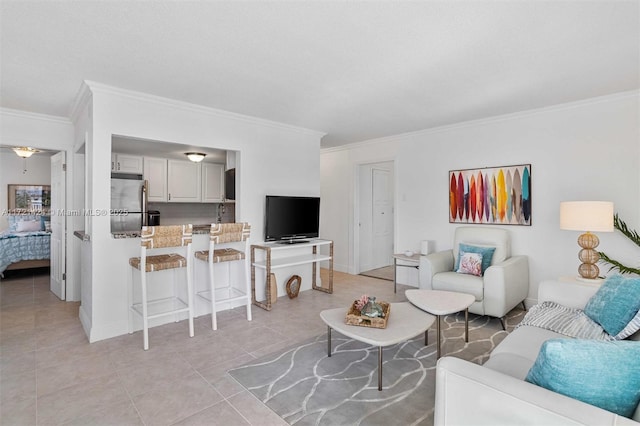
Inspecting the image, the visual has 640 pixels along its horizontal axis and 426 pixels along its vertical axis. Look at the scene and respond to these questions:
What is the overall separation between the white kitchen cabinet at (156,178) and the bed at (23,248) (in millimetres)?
1993

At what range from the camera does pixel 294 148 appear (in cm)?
482

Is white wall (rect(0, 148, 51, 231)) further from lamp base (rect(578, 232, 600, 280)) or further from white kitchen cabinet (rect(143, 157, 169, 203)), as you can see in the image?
lamp base (rect(578, 232, 600, 280))

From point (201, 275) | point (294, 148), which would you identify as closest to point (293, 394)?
point (201, 275)

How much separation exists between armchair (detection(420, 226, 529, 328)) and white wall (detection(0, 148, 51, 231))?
772cm

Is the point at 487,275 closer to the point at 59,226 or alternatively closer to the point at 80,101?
the point at 80,101

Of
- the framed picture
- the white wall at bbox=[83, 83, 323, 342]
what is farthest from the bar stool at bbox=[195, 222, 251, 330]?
the framed picture

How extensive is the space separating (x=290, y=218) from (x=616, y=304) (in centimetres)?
346

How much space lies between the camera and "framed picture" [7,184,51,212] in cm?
654

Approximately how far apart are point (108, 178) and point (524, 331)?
372 centimetres

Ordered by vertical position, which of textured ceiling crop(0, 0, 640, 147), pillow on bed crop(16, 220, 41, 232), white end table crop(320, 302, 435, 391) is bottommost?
white end table crop(320, 302, 435, 391)

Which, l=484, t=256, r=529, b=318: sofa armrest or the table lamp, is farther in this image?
l=484, t=256, r=529, b=318: sofa armrest

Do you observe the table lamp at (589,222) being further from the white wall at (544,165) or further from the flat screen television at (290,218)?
the flat screen television at (290,218)

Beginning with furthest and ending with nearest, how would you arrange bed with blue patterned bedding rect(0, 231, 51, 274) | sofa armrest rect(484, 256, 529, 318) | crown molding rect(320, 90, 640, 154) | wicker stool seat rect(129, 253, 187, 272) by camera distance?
1. bed with blue patterned bedding rect(0, 231, 51, 274)
2. crown molding rect(320, 90, 640, 154)
3. sofa armrest rect(484, 256, 529, 318)
4. wicker stool seat rect(129, 253, 187, 272)

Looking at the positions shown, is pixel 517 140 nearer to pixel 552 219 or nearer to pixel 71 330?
pixel 552 219
